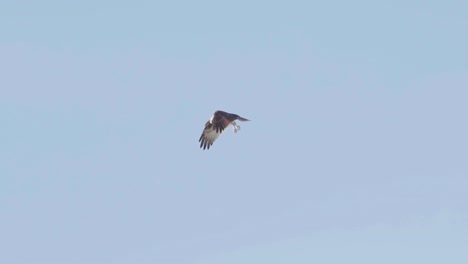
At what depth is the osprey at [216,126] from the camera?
56.2 m

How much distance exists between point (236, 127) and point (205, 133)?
3.16 m

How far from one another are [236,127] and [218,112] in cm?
168

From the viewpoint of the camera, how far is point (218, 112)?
56.9m

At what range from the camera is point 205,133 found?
5881 cm

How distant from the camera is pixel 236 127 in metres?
56.7

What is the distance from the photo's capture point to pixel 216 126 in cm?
5734

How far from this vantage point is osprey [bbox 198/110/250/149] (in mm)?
56188

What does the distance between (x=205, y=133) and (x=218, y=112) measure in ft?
8.66
